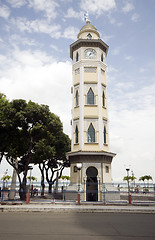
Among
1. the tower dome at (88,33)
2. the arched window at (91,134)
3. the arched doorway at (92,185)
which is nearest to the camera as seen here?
the arched doorway at (92,185)

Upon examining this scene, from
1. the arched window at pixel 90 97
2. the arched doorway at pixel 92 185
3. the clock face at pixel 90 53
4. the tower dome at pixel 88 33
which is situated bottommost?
the arched doorway at pixel 92 185

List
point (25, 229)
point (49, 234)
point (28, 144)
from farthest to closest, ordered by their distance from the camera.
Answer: point (28, 144), point (25, 229), point (49, 234)

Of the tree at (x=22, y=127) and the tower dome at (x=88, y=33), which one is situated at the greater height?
the tower dome at (x=88, y=33)

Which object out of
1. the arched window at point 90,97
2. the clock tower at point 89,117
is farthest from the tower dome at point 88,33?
the arched window at point 90,97

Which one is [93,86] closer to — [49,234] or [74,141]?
[74,141]

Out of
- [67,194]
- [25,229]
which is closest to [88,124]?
[67,194]

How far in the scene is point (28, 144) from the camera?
2494 centimetres

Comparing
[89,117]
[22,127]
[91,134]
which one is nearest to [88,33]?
[89,117]

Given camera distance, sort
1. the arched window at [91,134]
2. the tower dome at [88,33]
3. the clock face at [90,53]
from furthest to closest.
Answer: the tower dome at [88,33] < the clock face at [90,53] < the arched window at [91,134]

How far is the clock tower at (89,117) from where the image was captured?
826 inches

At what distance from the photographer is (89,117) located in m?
22.6

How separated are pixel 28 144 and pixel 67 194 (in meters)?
8.16

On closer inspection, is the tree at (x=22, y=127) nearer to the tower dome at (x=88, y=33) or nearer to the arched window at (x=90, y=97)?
the arched window at (x=90, y=97)

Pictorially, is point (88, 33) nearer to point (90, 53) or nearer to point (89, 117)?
point (90, 53)
